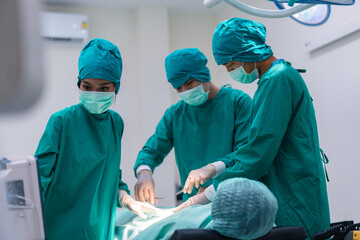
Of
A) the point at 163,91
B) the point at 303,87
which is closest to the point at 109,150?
the point at 303,87

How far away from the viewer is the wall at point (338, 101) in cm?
252

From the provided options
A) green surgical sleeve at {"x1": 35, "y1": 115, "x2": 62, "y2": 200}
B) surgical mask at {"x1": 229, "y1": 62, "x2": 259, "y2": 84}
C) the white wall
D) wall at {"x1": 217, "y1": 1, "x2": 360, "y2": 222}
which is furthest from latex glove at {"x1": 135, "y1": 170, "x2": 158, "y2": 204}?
wall at {"x1": 217, "y1": 1, "x2": 360, "y2": 222}

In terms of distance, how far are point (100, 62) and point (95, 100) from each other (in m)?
0.19

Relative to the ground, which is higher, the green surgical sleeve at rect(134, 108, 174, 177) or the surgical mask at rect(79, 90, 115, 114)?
the surgical mask at rect(79, 90, 115, 114)

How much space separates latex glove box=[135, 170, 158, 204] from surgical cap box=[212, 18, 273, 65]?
83 cm

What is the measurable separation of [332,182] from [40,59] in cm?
288

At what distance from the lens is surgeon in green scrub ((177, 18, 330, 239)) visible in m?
1.42

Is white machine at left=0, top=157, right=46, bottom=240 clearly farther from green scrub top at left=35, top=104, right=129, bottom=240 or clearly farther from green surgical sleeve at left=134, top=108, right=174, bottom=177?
green surgical sleeve at left=134, top=108, right=174, bottom=177

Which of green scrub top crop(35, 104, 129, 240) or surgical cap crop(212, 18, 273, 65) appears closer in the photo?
green scrub top crop(35, 104, 129, 240)

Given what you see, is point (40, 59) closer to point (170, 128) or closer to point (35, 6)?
point (35, 6)

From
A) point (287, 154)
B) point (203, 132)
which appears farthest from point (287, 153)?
point (203, 132)

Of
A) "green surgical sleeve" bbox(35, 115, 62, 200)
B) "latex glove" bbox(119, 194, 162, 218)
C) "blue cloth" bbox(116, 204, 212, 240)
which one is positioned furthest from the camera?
"latex glove" bbox(119, 194, 162, 218)

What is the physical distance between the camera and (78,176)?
1.62 meters

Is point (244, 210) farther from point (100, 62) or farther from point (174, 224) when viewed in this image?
point (100, 62)
